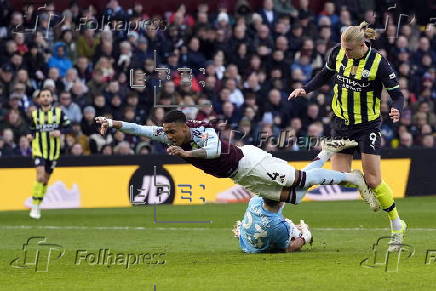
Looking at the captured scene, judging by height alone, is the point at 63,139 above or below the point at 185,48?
below

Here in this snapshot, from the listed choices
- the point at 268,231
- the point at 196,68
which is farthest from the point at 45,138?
the point at 268,231

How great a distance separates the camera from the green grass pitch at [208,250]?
398 inches

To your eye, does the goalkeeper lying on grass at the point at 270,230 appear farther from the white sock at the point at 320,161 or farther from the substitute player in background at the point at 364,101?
the substitute player in background at the point at 364,101

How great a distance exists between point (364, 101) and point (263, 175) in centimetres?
157

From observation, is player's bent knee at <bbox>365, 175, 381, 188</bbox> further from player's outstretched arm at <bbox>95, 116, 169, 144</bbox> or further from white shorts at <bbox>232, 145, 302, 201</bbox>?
player's outstretched arm at <bbox>95, 116, 169, 144</bbox>

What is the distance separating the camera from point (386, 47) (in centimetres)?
2559

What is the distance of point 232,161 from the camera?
12.0 metres

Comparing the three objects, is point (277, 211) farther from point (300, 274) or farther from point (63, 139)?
point (63, 139)

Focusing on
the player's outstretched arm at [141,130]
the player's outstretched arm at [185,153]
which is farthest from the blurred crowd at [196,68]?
the player's outstretched arm at [185,153]

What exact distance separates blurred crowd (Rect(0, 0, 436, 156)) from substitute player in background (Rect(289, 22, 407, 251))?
7.61m

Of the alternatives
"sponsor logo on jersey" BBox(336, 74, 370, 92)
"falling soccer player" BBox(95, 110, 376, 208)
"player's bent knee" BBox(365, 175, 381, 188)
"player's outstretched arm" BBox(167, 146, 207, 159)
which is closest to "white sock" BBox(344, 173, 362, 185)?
"falling soccer player" BBox(95, 110, 376, 208)

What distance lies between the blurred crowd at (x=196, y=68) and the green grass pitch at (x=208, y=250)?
233 cm

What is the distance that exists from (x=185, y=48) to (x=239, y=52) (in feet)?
4.33

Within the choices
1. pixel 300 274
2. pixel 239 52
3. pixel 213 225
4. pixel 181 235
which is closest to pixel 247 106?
pixel 239 52
